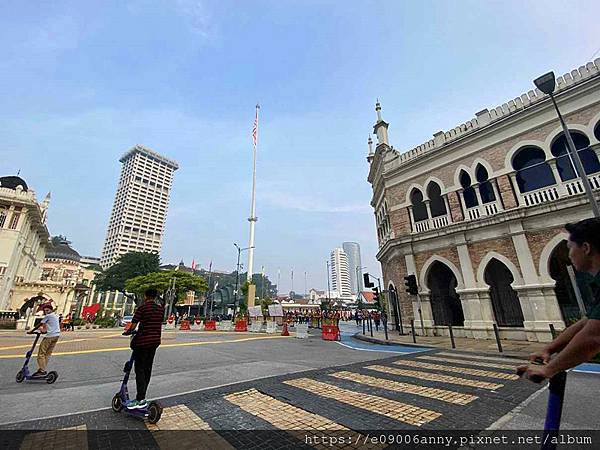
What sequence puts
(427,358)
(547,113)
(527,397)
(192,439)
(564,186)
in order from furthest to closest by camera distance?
(547,113) → (564,186) → (427,358) → (527,397) → (192,439)

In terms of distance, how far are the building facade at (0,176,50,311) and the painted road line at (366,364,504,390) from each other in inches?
1767

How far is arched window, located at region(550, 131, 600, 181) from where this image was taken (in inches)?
531

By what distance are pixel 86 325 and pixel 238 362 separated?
112 ft

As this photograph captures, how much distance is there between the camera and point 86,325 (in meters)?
33.5

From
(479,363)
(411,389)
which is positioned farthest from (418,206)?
(411,389)

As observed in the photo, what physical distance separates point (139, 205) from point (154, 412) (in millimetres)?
154891

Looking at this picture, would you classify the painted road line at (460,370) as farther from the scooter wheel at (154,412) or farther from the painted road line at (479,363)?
the scooter wheel at (154,412)

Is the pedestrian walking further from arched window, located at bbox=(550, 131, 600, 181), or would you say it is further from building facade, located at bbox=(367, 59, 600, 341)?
arched window, located at bbox=(550, 131, 600, 181)

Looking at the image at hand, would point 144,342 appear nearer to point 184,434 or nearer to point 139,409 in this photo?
point 139,409

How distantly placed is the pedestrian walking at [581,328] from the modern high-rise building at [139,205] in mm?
144899

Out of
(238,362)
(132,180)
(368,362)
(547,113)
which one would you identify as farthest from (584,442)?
(132,180)

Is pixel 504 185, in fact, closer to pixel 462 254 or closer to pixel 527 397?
pixel 462 254

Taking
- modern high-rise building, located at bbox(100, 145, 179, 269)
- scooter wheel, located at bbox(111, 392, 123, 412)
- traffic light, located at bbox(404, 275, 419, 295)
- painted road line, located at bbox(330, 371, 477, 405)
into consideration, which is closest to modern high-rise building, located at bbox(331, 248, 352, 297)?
→ modern high-rise building, located at bbox(100, 145, 179, 269)

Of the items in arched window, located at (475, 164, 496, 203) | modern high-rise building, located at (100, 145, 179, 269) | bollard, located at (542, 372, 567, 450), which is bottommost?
bollard, located at (542, 372, 567, 450)
